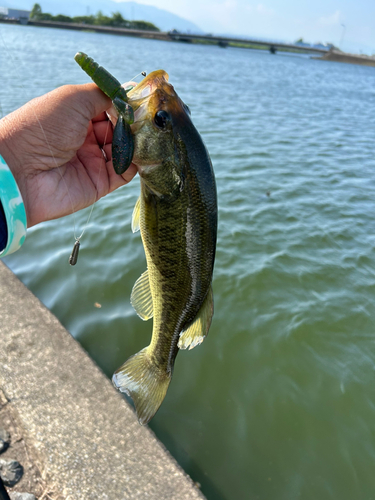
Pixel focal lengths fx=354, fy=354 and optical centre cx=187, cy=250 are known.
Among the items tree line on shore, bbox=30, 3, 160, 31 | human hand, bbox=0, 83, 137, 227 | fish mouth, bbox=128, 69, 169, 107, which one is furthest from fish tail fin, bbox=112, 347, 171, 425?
tree line on shore, bbox=30, 3, 160, 31

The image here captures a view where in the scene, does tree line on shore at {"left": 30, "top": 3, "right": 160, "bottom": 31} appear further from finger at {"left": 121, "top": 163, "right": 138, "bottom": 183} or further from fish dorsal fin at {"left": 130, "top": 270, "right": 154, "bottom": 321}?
fish dorsal fin at {"left": 130, "top": 270, "right": 154, "bottom": 321}

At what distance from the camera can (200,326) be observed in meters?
2.34

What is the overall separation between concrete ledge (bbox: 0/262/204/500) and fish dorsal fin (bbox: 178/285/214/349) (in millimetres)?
1196

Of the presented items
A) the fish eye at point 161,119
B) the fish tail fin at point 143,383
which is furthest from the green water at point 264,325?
the fish eye at point 161,119

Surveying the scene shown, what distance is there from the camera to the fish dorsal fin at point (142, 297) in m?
2.57

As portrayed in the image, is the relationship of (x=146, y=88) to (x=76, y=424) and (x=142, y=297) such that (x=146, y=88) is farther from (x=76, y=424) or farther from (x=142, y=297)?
(x=76, y=424)

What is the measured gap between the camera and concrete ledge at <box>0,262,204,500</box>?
2.65 metres

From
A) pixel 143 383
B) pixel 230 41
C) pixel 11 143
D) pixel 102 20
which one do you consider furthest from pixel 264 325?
pixel 102 20

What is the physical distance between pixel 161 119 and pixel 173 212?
53cm

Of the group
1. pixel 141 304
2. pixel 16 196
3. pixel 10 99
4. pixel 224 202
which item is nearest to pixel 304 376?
pixel 141 304

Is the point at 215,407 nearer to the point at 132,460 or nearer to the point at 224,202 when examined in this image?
the point at 132,460

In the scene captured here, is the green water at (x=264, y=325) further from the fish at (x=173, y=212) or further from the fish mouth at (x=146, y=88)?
the fish mouth at (x=146, y=88)

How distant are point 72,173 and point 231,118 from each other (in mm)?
13151

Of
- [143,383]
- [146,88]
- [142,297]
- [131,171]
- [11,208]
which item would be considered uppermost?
[146,88]
